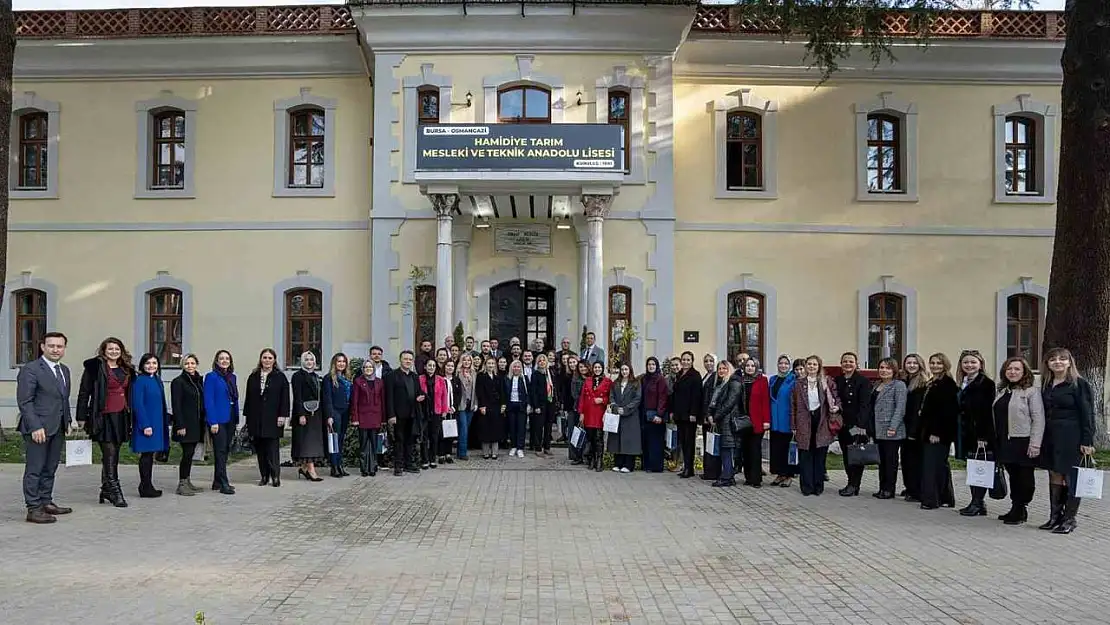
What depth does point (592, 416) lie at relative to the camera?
14234 mm

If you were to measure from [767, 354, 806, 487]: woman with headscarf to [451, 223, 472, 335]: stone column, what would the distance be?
8735 mm

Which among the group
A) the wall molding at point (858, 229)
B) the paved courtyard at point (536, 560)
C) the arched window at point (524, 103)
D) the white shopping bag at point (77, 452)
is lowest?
the paved courtyard at point (536, 560)

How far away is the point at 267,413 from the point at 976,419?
28.2 feet

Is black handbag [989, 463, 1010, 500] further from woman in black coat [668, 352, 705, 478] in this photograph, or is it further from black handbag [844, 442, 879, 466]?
woman in black coat [668, 352, 705, 478]

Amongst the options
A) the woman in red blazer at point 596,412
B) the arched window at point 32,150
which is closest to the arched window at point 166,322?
the arched window at point 32,150

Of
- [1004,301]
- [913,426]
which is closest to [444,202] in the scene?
[913,426]

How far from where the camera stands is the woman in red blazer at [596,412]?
559 inches

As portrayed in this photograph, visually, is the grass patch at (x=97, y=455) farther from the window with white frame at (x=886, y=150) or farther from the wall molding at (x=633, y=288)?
the window with white frame at (x=886, y=150)

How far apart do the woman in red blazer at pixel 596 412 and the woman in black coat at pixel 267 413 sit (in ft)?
14.8

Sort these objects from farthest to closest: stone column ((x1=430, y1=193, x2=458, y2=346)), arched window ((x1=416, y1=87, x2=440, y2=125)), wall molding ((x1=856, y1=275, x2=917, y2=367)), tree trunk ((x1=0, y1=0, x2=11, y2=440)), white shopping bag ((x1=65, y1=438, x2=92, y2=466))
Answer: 1. wall molding ((x1=856, y1=275, x2=917, y2=367))
2. arched window ((x1=416, y1=87, x2=440, y2=125))
3. stone column ((x1=430, y1=193, x2=458, y2=346))
4. tree trunk ((x1=0, y1=0, x2=11, y2=440))
5. white shopping bag ((x1=65, y1=438, x2=92, y2=466))

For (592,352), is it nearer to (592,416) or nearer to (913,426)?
(592,416)

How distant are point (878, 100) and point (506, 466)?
12515 mm

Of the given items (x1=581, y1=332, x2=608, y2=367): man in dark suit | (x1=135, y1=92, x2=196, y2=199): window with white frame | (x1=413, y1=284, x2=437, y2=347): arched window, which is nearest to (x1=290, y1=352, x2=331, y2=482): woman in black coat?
(x1=581, y1=332, x2=608, y2=367): man in dark suit

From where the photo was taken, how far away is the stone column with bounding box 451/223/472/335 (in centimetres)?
2005
